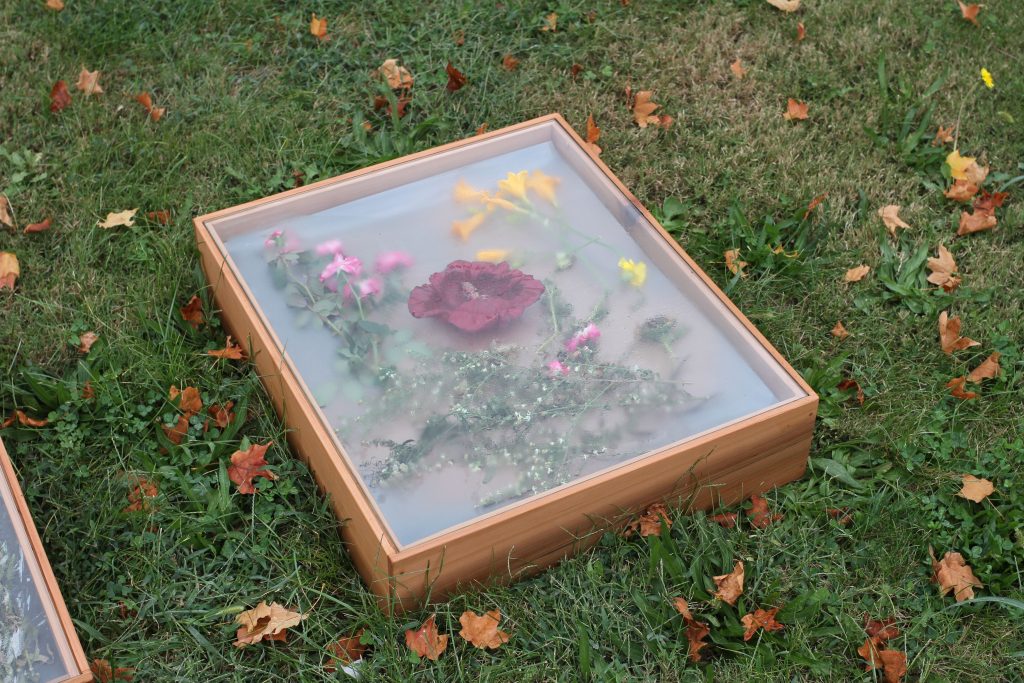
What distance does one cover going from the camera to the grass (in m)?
2.40

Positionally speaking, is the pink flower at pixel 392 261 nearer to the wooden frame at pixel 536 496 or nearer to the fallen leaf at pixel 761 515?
the wooden frame at pixel 536 496

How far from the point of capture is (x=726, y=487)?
2.57 m

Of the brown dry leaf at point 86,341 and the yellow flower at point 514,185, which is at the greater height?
the yellow flower at point 514,185

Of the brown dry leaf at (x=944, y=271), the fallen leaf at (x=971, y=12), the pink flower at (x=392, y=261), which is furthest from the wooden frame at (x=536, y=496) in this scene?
the fallen leaf at (x=971, y=12)

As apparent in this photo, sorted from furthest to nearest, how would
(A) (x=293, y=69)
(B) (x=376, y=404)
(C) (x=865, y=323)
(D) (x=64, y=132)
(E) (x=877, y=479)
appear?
(A) (x=293, y=69), (D) (x=64, y=132), (C) (x=865, y=323), (E) (x=877, y=479), (B) (x=376, y=404)

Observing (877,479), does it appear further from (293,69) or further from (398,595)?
(293,69)

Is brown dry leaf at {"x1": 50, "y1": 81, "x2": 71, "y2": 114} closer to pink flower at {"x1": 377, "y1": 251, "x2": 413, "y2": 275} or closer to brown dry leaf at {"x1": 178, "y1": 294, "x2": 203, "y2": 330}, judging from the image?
brown dry leaf at {"x1": 178, "y1": 294, "x2": 203, "y2": 330}

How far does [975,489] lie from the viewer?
2664 millimetres

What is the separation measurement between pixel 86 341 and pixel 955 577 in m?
2.20

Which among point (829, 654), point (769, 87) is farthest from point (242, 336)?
point (769, 87)

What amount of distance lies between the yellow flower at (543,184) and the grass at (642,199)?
51 cm

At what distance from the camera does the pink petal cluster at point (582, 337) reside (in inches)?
103

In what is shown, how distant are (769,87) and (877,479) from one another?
155cm

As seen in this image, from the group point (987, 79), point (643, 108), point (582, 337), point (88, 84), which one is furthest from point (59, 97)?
point (987, 79)
